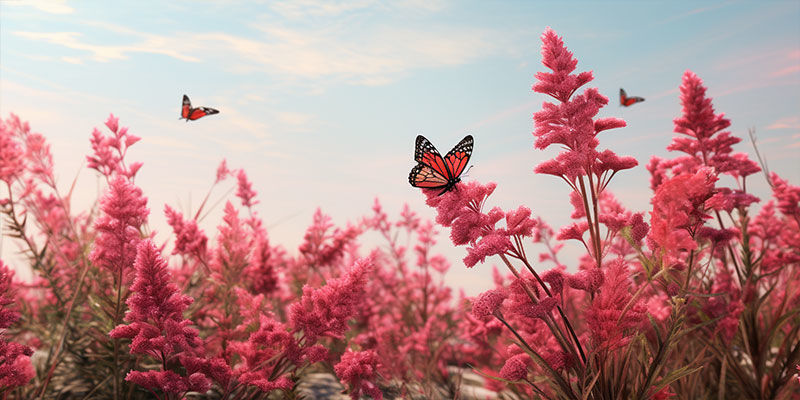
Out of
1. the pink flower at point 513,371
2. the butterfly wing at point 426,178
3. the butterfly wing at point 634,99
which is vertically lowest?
the pink flower at point 513,371

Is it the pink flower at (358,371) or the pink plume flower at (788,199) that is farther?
the pink plume flower at (788,199)

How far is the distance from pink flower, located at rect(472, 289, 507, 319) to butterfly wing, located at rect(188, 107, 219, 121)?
3.83m

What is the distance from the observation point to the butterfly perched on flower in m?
2.13

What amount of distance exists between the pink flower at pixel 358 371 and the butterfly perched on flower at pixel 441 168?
3.13 feet

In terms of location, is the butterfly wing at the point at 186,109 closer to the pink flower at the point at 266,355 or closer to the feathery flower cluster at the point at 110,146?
the feathery flower cluster at the point at 110,146

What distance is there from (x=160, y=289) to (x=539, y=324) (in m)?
1.75

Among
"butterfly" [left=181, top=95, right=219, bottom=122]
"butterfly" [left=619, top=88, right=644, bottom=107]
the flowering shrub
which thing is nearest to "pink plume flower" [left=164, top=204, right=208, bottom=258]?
the flowering shrub

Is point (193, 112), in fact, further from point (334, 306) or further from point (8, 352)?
point (334, 306)

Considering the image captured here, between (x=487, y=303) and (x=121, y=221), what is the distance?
1.86 metres

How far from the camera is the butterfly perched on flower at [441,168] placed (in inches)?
84.0

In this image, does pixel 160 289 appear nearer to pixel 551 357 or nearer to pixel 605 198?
pixel 551 357

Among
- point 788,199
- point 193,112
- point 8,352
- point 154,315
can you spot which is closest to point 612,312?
point 154,315

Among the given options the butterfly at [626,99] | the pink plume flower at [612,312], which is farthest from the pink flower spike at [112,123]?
the butterfly at [626,99]

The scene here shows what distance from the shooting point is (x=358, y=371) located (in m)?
2.60
